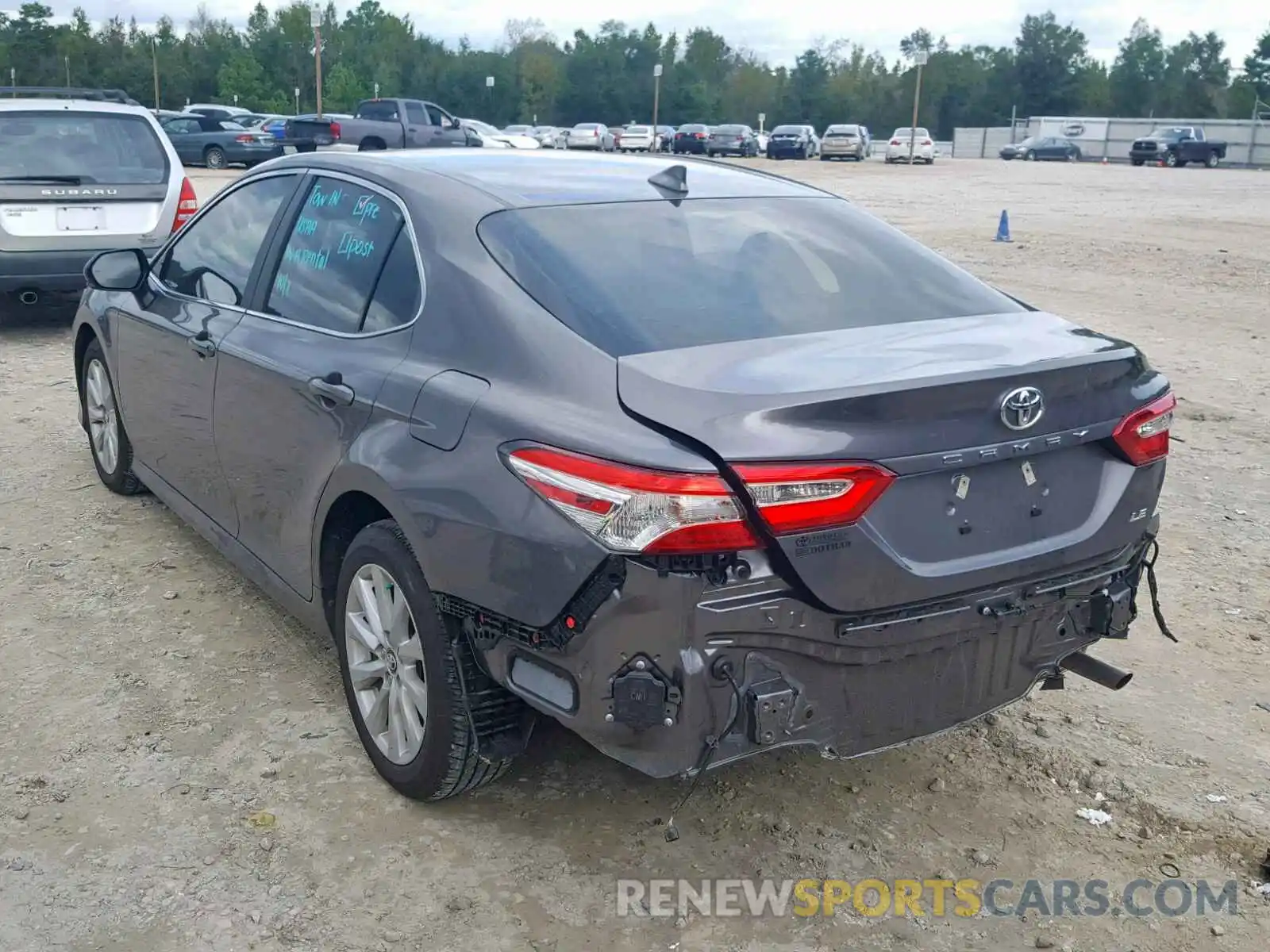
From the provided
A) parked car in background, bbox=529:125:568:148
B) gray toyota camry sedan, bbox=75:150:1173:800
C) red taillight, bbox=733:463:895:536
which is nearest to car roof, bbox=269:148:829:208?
gray toyota camry sedan, bbox=75:150:1173:800

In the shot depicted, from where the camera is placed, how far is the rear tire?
3606cm

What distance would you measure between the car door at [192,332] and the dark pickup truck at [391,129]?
98.3 ft

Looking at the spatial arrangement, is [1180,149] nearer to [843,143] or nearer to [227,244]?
[843,143]

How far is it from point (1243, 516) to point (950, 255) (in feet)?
35.9

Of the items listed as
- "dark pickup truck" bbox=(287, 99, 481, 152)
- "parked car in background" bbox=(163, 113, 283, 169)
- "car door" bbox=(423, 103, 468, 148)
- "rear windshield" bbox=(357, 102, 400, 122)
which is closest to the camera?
"car door" bbox=(423, 103, 468, 148)

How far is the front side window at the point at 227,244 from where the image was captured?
14.1ft

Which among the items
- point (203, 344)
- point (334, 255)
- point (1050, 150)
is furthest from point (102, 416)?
point (1050, 150)

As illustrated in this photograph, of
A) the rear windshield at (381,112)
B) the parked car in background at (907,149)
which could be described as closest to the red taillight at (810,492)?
the rear windshield at (381,112)

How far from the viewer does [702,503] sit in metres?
2.56

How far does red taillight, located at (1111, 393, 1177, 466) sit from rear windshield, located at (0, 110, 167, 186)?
855 cm

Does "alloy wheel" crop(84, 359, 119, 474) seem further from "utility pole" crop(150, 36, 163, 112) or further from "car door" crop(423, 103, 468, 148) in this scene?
"utility pole" crop(150, 36, 163, 112)

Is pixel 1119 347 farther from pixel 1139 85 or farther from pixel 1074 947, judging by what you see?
pixel 1139 85

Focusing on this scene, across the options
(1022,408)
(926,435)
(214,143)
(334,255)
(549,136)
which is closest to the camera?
(926,435)

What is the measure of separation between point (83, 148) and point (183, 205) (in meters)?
0.83
